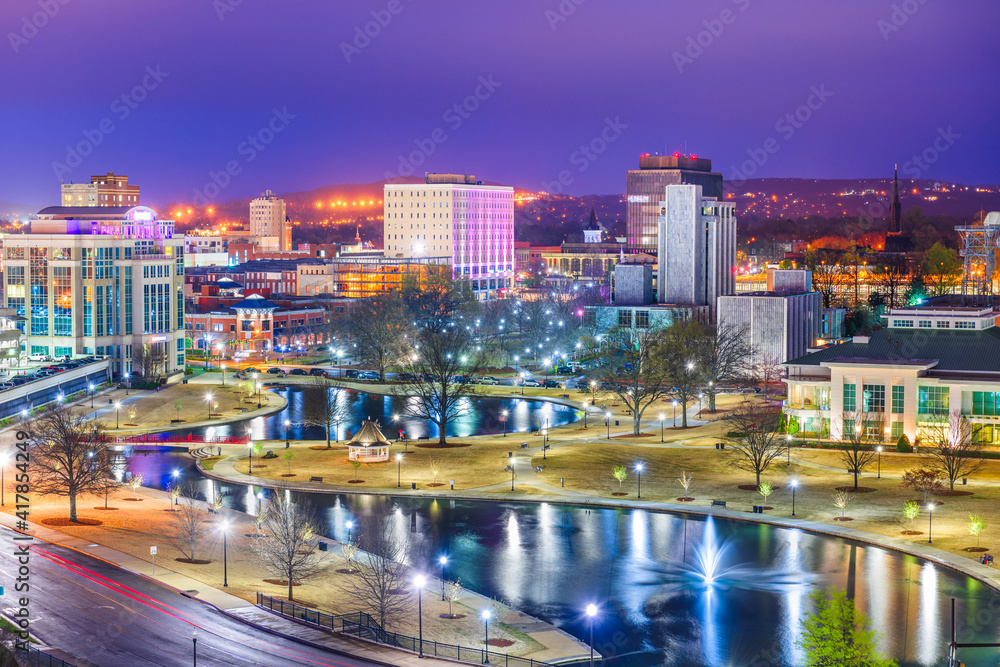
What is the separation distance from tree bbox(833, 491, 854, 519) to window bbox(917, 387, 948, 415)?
19.1 metres

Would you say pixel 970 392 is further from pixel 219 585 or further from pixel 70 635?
pixel 70 635

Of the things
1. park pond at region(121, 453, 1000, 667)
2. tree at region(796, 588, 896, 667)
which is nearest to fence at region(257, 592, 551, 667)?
park pond at region(121, 453, 1000, 667)

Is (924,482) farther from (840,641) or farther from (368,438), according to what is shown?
(368,438)

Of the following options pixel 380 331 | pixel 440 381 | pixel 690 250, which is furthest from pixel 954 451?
pixel 690 250

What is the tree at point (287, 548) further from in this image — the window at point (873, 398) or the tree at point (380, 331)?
the tree at point (380, 331)

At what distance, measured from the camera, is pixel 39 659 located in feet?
140

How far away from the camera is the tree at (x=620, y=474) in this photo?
254ft

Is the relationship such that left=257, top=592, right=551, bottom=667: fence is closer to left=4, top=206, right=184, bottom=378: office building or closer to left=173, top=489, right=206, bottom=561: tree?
left=173, top=489, right=206, bottom=561: tree

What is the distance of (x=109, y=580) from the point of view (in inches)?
2125

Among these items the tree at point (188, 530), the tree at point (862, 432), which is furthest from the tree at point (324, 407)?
the tree at point (862, 432)

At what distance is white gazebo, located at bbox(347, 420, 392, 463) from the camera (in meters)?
86.2

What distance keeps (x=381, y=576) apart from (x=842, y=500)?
A: 31556mm

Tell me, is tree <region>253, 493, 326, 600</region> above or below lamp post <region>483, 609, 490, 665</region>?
above

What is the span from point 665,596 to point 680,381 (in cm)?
4903
